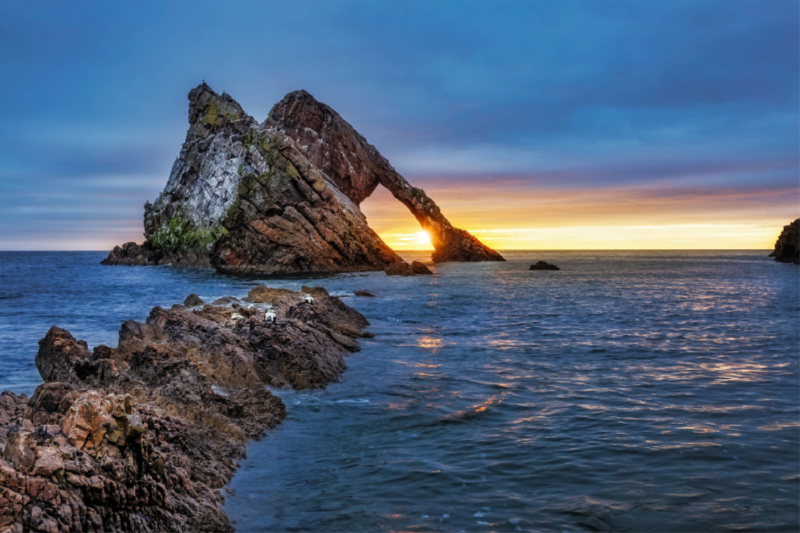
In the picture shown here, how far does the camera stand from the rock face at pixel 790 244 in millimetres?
90200

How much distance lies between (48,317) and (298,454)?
21666 mm

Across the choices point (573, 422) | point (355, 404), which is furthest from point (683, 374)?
point (355, 404)

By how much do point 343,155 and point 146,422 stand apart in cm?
7853

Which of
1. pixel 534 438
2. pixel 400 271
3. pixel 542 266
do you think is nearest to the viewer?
pixel 534 438

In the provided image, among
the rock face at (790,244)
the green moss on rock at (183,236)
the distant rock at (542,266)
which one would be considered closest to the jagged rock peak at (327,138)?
the green moss on rock at (183,236)

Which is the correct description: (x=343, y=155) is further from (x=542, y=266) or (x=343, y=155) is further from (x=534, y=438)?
(x=534, y=438)

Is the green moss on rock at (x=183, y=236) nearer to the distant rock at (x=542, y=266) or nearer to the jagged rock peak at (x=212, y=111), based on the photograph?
the jagged rock peak at (x=212, y=111)

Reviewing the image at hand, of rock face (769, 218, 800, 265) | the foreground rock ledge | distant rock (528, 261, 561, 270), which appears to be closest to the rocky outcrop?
distant rock (528, 261, 561, 270)

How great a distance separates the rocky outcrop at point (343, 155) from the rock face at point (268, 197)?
18 centimetres

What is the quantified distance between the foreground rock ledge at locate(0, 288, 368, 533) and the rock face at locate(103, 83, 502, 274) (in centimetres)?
4793

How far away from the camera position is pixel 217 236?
62406mm

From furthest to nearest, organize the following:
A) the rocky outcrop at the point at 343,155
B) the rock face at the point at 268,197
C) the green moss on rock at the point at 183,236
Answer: the rocky outcrop at the point at 343,155 → the green moss on rock at the point at 183,236 → the rock face at the point at 268,197

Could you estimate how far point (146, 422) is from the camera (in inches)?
219

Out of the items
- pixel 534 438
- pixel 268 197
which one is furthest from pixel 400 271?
pixel 534 438
